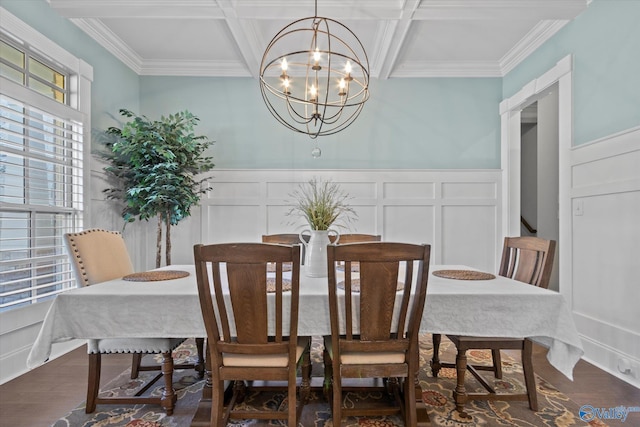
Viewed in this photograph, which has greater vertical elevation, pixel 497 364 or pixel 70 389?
pixel 497 364

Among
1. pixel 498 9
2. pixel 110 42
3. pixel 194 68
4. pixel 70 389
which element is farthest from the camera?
pixel 194 68

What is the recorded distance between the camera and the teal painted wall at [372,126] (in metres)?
4.26

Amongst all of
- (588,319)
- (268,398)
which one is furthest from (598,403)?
(268,398)

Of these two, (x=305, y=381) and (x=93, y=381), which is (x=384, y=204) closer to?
(x=305, y=381)

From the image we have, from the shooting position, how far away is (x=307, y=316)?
167cm

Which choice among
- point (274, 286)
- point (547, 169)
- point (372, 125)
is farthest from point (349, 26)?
point (547, 169)

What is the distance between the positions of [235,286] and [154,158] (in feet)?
8.14

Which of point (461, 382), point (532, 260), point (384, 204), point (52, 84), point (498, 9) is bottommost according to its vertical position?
point (461, 382)

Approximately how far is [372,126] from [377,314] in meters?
3.12

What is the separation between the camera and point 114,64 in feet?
12.3

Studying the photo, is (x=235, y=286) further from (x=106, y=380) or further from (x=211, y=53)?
(x=211, y=53)

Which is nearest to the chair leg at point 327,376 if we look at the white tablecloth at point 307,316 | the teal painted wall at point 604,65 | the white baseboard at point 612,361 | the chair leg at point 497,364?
the white tablecloth at point 307,316

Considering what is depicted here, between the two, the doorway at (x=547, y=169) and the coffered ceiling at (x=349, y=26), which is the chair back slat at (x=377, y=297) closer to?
the coffered ceiling at (x=349, y=26)

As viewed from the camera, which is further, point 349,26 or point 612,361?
point 349,26
